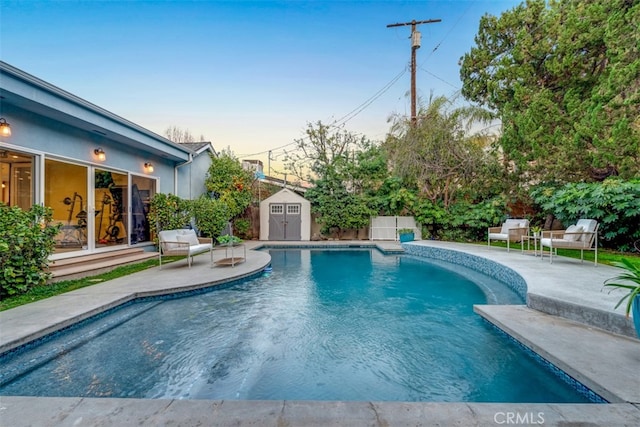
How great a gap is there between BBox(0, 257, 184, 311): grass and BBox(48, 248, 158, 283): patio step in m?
Result: 0.10

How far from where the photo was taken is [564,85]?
905 centimetres

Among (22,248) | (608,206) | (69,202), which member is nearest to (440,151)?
(608,206)

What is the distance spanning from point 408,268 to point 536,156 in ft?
18.5

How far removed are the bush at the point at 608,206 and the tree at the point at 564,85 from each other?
2.32 feet

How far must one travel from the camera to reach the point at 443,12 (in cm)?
1253

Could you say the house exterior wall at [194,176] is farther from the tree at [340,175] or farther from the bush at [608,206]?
the bush at [608,206]

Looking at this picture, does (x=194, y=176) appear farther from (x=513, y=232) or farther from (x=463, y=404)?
(x=463, y=404)

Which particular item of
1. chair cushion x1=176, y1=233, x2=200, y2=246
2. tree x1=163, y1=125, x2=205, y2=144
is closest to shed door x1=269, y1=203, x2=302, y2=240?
chair cushion x1=176, y1=233, x2=200, y2=246

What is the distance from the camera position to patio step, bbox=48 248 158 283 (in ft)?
16.8

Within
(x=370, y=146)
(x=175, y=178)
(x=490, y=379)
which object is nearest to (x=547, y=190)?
(x=370, y=146)

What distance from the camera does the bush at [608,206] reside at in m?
6.80

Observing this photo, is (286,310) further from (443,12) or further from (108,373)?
(443,12)

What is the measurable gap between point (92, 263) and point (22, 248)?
6.32 feet

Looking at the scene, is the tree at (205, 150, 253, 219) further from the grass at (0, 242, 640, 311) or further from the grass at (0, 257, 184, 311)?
the grass at (0, 257, 184, 311)
